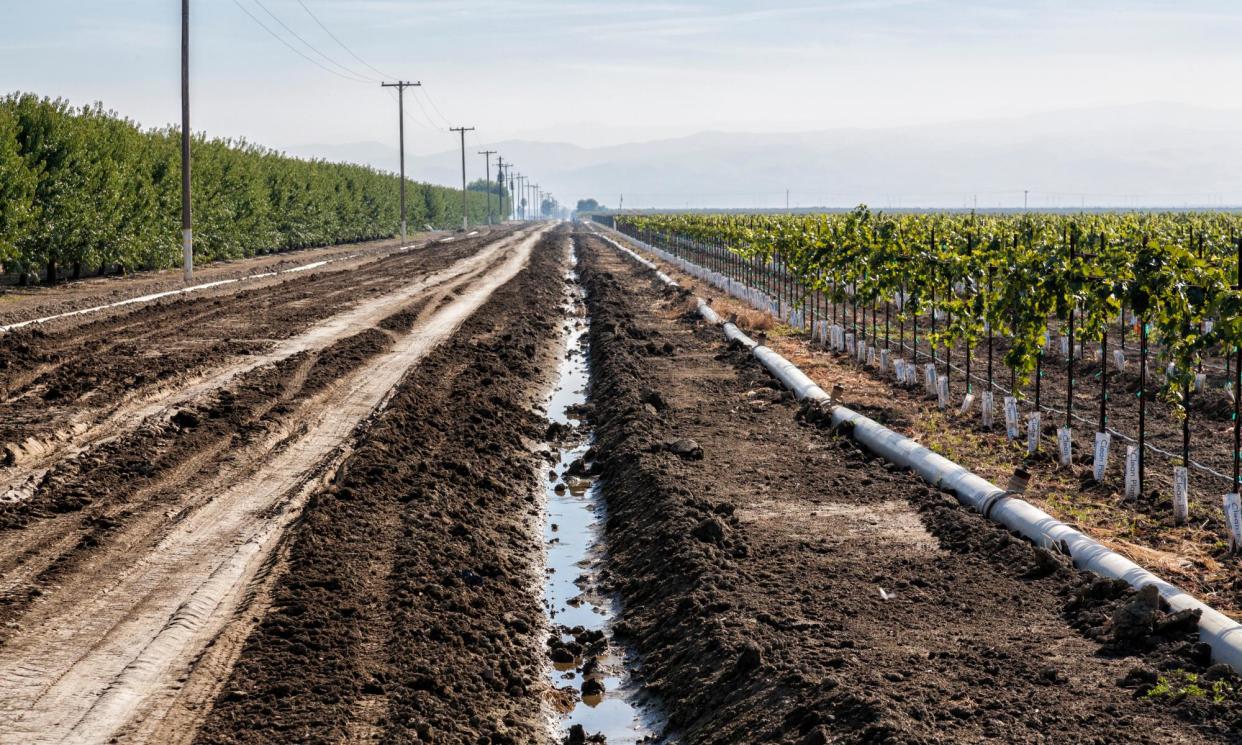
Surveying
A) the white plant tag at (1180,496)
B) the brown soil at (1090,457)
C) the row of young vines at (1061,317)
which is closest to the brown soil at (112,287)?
the brown soil at (1090,457)

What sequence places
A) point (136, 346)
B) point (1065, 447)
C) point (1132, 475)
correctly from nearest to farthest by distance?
point (1132, 475)
point (1065, 447)
point (136, 346)

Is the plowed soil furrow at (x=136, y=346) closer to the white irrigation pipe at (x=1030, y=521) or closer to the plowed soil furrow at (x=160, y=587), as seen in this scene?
the plowed soil furrow at (x=160, y=587)

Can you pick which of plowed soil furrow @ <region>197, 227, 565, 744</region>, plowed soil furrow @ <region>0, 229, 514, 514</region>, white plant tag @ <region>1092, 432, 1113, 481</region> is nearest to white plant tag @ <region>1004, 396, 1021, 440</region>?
white plant tag @ <region>1092, 432, 1113, 481</region>

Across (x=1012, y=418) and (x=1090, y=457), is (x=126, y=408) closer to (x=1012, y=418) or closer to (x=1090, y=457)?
(x=1012, y=418)

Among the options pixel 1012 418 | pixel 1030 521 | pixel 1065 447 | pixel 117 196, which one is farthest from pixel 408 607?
pixel 117 196

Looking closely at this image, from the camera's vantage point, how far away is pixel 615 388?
17.2 meters

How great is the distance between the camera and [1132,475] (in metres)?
10.8

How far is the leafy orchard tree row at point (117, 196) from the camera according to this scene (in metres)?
28.7

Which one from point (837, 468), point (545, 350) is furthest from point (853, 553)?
point (545, 350)

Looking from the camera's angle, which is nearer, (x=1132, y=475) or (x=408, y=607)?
(x=408, y=607)

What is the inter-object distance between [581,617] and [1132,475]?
4966 millimetres

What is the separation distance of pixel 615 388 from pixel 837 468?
17.7 ft

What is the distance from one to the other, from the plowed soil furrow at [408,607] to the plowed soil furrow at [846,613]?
0.92m

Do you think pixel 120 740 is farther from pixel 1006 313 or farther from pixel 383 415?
pixel 1006 313
